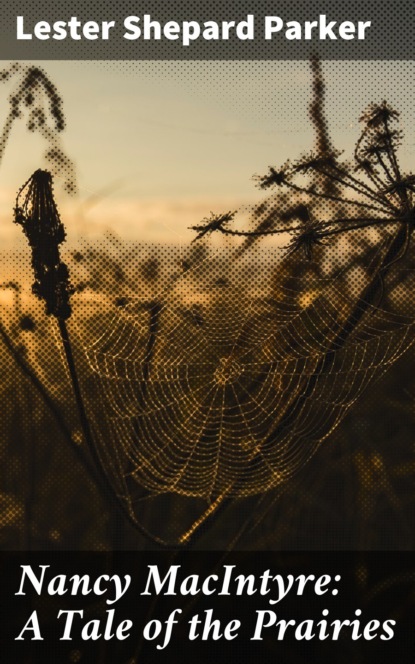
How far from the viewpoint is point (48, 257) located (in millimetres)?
4195

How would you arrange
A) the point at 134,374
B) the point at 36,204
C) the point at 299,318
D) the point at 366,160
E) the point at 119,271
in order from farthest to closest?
the point at 299,318
the point at 119,271
the point at 134,374
the point at 36,204
the point at 366,160

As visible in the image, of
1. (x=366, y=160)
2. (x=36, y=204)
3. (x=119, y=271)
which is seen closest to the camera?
(x=366, y=160)

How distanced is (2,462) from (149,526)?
908 mm

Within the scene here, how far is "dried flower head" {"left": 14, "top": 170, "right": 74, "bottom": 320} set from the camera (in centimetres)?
414

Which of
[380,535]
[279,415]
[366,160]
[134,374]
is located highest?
[366,160]

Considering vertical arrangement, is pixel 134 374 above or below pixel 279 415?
above

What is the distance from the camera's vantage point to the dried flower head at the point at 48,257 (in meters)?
4.14

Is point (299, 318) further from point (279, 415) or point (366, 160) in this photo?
point (366, 160)

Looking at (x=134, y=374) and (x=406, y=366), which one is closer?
(x=134, y=374)

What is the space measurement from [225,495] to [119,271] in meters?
1.55

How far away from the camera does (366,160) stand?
3.91 metres

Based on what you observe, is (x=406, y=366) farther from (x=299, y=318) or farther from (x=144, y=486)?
(x=144, y=486)

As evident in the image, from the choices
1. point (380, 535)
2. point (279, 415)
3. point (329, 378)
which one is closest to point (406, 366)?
point (329, 378)

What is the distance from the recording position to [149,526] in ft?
17.6
